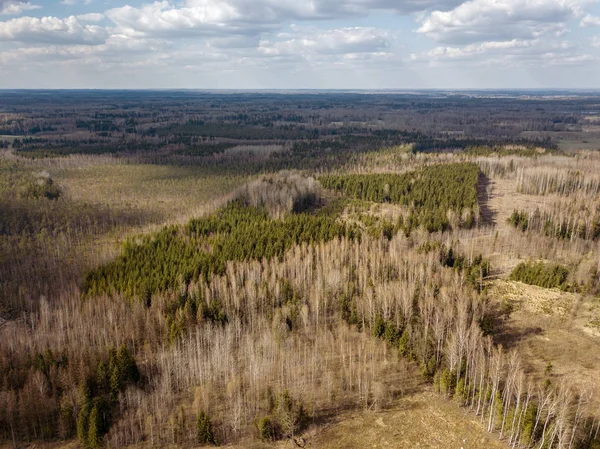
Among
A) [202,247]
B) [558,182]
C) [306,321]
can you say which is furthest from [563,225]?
[202,247]

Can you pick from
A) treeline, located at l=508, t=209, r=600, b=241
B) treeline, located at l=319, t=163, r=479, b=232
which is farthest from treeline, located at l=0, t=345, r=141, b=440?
treeline, located at l=508, t=209, r=600, b=241

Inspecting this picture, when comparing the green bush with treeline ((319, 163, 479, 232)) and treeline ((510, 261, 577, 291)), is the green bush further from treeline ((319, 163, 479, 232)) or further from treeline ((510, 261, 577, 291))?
treeline ((319, 163, 479, 232))

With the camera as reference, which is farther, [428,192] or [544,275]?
[428,192]

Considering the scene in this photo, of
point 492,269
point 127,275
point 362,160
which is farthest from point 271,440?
point 362,160

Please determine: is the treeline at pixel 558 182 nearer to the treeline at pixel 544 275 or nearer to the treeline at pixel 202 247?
the treeline at pixel 544 275

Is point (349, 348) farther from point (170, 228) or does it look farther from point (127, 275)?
point (170, 228)

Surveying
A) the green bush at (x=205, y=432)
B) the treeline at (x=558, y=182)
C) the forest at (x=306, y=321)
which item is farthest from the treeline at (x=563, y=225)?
the green bush at (x=205, y=432)

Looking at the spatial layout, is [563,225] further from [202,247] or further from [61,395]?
[61,395]
